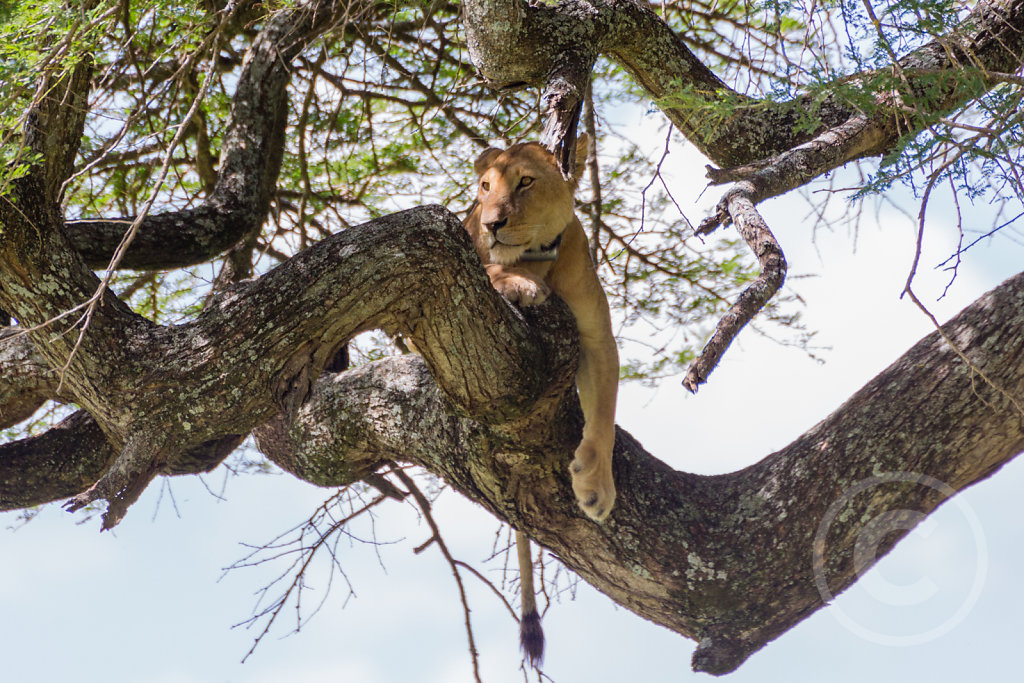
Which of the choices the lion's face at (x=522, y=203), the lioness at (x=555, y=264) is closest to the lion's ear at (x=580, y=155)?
the lioness at (x=555, y=264)

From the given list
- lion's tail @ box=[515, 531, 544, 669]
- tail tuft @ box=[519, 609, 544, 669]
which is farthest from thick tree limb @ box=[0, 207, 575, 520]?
tail tuft @ box=[519, 609, 544, 669]

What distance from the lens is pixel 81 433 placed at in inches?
157

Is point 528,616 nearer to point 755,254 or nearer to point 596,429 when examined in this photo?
point 596,429

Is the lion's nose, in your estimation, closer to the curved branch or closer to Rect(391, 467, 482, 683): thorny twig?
the curved branch

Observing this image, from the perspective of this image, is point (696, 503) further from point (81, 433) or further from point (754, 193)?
point (81, 433)

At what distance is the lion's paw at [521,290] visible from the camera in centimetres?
322

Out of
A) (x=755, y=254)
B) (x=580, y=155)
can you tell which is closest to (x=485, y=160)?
(x=580, y=155)

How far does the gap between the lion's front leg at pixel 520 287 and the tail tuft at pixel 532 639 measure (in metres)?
1.69

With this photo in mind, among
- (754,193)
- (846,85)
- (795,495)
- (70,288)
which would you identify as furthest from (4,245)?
(795,495)

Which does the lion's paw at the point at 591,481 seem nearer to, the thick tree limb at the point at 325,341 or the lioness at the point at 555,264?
the lioness at the point at 555,264

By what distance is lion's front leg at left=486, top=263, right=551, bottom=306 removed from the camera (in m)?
3.22

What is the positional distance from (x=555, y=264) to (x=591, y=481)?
0.86 meters

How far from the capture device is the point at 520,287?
127 inches

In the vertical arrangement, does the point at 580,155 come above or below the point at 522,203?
above
